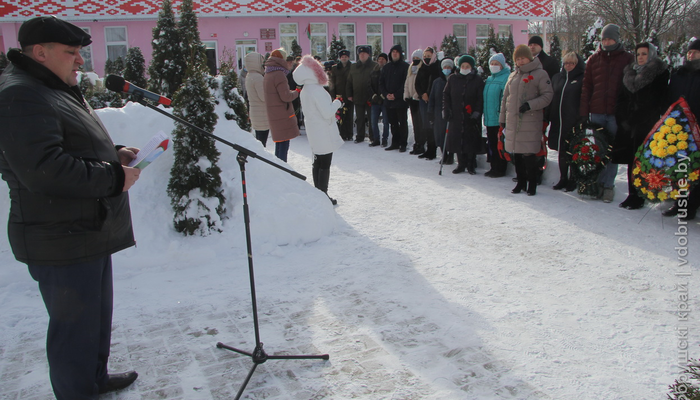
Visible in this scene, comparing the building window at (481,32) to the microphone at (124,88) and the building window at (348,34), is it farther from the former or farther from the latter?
the microphone at (124,88)

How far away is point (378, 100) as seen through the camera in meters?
10.9

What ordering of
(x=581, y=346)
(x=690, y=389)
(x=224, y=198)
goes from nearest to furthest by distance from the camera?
(x=690, y=389) → (x=581, y=346) → (x=224, y=198)

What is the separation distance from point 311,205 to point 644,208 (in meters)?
3.75

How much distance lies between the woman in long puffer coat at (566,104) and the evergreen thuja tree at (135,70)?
9.04 meters

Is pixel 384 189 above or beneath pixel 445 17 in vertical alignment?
beneath

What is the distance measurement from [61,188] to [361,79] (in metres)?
9.76

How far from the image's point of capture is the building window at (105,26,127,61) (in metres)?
23.3

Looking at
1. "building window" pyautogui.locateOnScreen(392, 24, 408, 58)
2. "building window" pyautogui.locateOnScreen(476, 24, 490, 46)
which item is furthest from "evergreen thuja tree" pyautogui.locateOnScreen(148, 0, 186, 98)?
"building window" pyautogui.locateOnScreen(476, 24, 490, 46)

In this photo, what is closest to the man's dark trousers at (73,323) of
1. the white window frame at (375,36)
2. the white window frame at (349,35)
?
the white window frame at (349,35)

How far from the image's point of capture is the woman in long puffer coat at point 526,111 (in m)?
6.68

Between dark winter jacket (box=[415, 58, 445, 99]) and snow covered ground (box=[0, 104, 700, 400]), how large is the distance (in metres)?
3.52

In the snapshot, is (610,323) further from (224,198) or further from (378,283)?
(224,198)

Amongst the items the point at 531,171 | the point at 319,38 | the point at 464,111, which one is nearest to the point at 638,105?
the point at 531,171

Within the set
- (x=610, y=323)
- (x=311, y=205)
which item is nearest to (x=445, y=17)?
(x=311, y=205)
